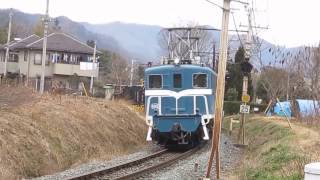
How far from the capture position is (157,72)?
72.2 ft

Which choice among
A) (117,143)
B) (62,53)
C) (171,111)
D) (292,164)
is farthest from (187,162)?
(62,53)

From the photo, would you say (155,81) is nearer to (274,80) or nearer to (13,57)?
(274,80)

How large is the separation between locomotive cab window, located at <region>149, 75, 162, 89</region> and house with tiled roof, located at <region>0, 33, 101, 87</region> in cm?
3385

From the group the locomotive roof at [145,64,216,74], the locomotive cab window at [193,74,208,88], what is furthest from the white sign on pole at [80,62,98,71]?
the locomotive cab window at [193,74,208,88]

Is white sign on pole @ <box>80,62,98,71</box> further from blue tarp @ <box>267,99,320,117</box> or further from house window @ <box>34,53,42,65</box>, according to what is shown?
blue tarp @ <box>267,99,320,117</box>

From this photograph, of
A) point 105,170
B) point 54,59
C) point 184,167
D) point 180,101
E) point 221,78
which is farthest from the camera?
point 54,59

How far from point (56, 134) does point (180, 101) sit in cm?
555

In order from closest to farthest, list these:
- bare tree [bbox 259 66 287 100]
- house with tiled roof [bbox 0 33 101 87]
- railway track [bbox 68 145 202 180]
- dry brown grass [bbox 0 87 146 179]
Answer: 1. railway track [bbox 68 145 202 180]
2. dry brown grass [bbox 0 87 146 179]
3. bare tree [bbox 259 66 287 100]
4. house with tiled roof [bbox 0 33 101 87]

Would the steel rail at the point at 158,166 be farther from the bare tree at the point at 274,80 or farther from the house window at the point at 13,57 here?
the house window at the point at 13,57

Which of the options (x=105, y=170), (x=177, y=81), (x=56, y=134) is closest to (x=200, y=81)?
(x=177, y=81)

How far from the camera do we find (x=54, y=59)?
58.8 metres

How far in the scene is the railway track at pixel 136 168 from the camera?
13.8 metres

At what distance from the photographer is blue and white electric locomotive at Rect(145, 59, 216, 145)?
2127 cm

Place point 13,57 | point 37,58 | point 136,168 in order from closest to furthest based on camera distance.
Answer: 1. point 136,168
2. point 37,58
3. point 13,57
